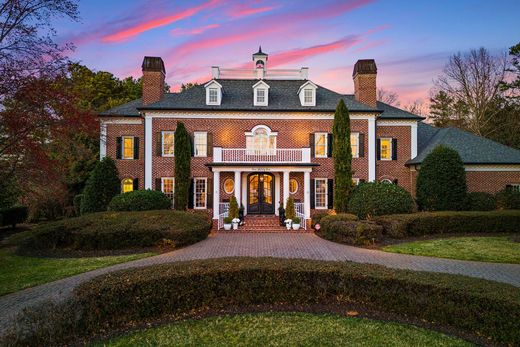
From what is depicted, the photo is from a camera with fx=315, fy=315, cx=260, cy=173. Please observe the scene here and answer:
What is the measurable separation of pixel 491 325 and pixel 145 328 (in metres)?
6.07

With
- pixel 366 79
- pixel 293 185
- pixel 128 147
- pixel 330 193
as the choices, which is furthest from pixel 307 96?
pixel 128 147

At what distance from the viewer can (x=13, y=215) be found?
2319 centimetres

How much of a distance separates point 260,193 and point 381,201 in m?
7.97

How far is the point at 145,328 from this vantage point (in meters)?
5.84

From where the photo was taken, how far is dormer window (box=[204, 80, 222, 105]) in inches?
850

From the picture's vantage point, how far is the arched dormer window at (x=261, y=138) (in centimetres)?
2153

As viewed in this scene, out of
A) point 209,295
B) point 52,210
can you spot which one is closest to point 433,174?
point 209,295

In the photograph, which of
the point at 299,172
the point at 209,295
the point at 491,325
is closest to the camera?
the point at 491,325

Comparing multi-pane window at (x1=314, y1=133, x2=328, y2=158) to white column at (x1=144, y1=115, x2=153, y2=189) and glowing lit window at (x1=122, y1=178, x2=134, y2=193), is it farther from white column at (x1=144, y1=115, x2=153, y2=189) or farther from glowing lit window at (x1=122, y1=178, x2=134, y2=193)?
glowing lit window at (x1=122, y1=178, x2=134, y2=193)

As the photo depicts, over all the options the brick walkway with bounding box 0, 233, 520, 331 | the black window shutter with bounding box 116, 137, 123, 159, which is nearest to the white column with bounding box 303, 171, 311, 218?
the brick walkway with bounding box 0, 233, 520, 331

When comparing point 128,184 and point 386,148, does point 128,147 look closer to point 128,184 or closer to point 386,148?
point 128,184

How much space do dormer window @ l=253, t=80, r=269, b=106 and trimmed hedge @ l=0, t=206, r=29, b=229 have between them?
19298 millimetres

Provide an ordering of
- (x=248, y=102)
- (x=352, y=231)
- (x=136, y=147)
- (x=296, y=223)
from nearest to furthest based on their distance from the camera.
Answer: (x=352, y=231), (x=296, y=223), (x=136, y=147), (x=248, y=102)

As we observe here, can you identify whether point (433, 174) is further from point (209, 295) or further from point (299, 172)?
point (209, 295)
